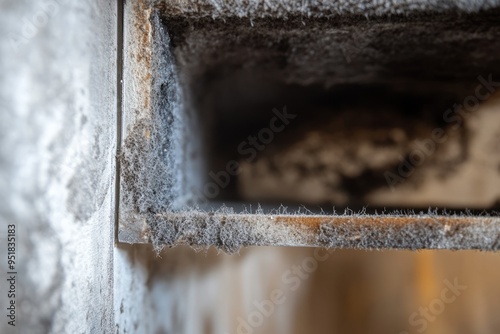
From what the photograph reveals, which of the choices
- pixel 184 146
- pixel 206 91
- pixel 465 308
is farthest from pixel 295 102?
pixel 465 308

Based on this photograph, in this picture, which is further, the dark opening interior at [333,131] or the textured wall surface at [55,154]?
the dark opening interior at [333,131]

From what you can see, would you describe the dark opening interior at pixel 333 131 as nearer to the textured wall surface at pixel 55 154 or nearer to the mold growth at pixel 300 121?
the mold growth at pixel 300 121

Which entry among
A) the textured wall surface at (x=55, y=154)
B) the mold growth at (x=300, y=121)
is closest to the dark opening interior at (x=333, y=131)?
the mold growth at (x=300, y=121)

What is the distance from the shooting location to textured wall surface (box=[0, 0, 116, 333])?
636mm

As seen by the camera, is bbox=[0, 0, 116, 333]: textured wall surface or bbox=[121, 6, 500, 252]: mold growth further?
bbox=[121, 6, 500, 252]: mold growth

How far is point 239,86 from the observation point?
4.74 feet

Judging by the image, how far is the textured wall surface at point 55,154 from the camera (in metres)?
0.64

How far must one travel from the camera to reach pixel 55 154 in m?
0.70

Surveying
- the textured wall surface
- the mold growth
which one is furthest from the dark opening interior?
the textured wall surface

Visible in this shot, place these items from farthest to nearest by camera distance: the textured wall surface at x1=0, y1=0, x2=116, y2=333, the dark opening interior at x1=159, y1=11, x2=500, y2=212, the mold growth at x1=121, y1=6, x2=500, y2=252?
the dark opening interior at x1=159, y1=11, x2=500, y2=212 → the mold growth at x1=121, y1=6, x2=500, y2=252 → the textured wall surface at x1=0, y1=0, x2=116, y2=333

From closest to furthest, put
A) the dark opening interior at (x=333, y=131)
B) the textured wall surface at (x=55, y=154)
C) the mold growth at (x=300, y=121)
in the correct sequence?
the textured wall surface at (x=55, y=154) → the mold growth at (x=300, y=121) → the dark opening interior at (x=333, y=131)

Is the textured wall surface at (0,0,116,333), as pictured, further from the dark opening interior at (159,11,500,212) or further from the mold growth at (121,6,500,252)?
the dark opening interior at (159,11,500,212)

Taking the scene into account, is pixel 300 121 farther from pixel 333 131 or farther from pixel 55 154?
pixel 55 154

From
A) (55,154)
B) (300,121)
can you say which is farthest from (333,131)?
(55,154)
